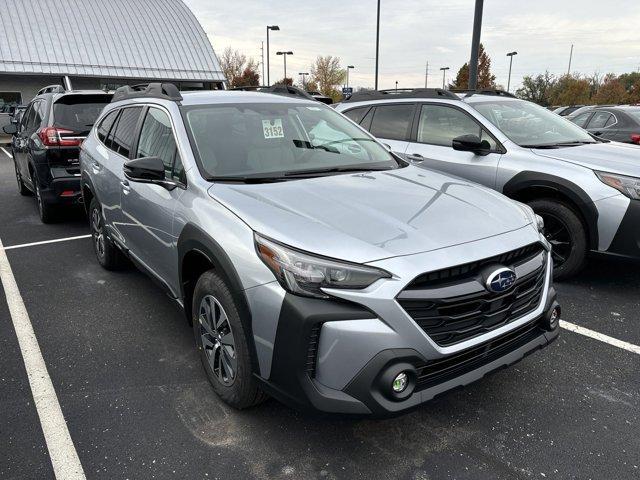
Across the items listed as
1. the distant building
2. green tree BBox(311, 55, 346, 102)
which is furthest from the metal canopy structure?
green tree BBox(311, 55, 346, 102)

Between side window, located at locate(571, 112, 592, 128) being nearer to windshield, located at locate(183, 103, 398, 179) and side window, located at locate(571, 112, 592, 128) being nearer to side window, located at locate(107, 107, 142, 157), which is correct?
windshield, located at locate(183, 103, 398, 179)

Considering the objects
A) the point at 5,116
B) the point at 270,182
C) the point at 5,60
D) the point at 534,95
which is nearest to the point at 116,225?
the point at 270,182

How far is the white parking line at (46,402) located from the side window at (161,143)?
151cm

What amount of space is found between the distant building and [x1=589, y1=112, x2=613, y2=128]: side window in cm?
2906

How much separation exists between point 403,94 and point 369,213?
4.06m

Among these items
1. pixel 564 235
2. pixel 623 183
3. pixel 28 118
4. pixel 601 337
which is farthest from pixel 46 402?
pixel 28 118

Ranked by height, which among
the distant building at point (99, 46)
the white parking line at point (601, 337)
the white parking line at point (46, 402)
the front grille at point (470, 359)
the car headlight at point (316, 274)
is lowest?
the white parking line at point (46, 402)

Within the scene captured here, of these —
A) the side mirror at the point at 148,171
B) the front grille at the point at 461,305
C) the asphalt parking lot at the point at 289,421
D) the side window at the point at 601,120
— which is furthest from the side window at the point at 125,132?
the side window at the point at 601,120

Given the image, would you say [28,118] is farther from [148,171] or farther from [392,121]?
[148,171]

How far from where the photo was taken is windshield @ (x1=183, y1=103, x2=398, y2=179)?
319cm

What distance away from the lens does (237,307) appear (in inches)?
96.7

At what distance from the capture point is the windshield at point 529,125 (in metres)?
5.17

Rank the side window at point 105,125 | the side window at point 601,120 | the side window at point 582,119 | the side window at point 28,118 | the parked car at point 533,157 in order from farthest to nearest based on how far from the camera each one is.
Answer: the side window at point 582,119 → the side window at point 601,120 → the side window at point 28,118 → the side window at point 105,125 → the parked car at point 533,157

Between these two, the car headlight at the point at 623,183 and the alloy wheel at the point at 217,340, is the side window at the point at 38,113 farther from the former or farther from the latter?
the car headlight at the point at 623,183
